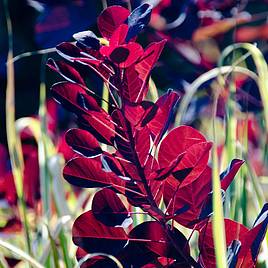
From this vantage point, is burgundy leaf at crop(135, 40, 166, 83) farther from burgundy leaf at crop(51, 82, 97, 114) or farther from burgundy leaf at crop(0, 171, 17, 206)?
burgundy leaf at crop(0, 171, 17, 206)

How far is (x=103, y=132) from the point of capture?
22.5 inches

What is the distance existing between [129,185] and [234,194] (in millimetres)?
318

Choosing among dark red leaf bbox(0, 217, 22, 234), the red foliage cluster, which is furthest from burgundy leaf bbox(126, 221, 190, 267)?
dark red leaf bbox(0, 217, 22, 234)

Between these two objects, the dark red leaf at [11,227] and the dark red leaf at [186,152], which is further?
the dark red leaf at [11,227]

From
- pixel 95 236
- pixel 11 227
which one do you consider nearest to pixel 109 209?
pixel 95 236

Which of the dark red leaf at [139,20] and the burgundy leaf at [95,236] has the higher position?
the dark red leaf at [139,20]

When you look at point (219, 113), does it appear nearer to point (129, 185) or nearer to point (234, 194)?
point (234, 194)

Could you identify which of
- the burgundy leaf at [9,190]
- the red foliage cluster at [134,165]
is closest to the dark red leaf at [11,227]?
the burgundy leaf at [9,190]

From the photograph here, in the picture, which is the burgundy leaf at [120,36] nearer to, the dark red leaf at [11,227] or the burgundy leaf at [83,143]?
the burgundy leaf at [83,143]

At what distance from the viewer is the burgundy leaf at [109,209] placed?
1.87 feet

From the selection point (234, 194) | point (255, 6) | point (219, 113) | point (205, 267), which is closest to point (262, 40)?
point (255, 6)

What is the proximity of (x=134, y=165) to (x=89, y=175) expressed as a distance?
0.03 m

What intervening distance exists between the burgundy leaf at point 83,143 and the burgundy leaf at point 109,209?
3 centimetres

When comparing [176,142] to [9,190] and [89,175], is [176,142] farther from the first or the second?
[9,190]
